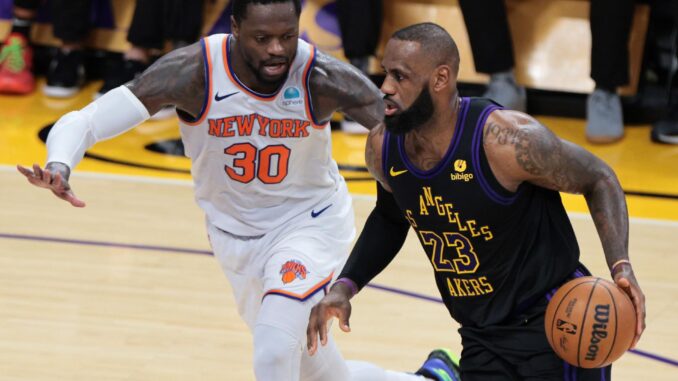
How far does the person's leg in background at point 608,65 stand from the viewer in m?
9.83

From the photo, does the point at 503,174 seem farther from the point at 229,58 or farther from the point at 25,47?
the point at 25,47

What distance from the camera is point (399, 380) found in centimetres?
584

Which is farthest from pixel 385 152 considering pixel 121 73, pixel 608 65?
pixel 121 73

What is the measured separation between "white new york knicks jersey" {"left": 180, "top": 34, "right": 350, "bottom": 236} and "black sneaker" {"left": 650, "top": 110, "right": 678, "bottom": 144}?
5.26 m

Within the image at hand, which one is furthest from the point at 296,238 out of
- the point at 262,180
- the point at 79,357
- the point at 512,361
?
the point at 79,357

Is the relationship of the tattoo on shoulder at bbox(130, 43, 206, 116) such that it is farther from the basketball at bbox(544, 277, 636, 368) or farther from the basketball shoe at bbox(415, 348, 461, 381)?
the basketball at bbox(544, 277, 636, 368)

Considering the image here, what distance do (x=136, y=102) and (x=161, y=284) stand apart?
2.42 m

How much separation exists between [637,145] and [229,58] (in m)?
5.63

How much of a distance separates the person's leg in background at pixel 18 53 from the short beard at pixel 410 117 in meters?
7.64

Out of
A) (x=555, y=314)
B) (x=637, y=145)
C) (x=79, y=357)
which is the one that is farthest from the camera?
(x=637, y=145)

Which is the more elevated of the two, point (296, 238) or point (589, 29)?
point (296, 238)

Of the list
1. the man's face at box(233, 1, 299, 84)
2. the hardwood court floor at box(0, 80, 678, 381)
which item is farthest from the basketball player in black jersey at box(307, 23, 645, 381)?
the hardwood court floor at box(0, 80, 678, 381)

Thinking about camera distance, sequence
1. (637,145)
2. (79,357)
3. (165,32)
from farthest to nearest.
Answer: (165,32), (637,145), (79,357)

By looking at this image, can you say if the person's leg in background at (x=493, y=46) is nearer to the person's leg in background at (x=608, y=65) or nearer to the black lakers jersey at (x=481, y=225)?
the person's leg in background at (x=608, y=65)
